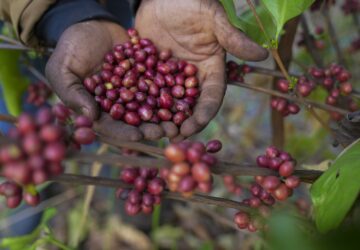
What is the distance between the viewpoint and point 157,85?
1.14m

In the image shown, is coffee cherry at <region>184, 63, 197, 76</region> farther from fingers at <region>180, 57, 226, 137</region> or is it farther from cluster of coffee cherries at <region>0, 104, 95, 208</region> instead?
cluster of coffee cherries at <region>0, 104, 95, 208</region>

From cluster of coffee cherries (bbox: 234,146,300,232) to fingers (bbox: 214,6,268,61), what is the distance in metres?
0.30

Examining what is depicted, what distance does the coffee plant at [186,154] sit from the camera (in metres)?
0.54

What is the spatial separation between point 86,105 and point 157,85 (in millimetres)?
229

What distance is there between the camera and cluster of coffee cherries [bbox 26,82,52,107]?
4.73 ft

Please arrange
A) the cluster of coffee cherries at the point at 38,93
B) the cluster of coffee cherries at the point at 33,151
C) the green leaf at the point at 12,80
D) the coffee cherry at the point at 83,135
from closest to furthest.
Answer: the cluster of coffee cherries at the point at 33,151 → the coffee cherry at the point at 83,135 → the green leaf at the point at 12,80 → the cluster of coffee cherries at the point at 38,93

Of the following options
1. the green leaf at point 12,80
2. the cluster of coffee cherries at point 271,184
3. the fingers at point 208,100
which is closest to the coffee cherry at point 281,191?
the cluster of coffee cherries at point 271,184

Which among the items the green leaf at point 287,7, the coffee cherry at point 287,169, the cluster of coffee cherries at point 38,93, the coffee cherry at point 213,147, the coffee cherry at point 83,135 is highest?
the green leaf at point 287,7

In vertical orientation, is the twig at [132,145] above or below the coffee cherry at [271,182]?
above

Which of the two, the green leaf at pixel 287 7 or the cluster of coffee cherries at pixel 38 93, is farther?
the cluster of coffee cherries at pixel 38 93

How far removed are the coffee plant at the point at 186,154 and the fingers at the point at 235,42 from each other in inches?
1.3

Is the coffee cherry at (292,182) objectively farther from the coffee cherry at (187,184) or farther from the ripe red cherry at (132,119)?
the ripe red cherry at (132,119)

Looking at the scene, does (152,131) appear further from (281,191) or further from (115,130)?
(281,191)

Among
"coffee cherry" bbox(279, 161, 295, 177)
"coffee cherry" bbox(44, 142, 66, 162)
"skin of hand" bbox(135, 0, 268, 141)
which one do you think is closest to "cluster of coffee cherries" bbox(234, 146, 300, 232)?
"coffee cherry" bbox(279, 161, 295, 177)
